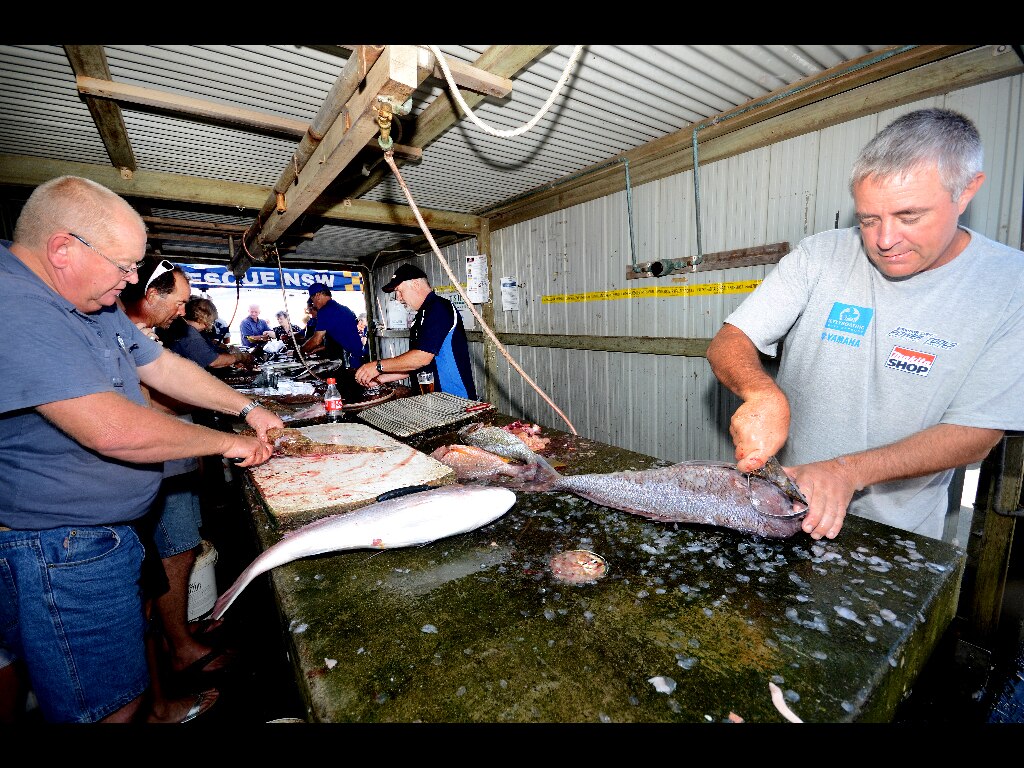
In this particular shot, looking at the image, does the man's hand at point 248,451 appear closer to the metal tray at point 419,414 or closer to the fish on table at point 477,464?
the metal tray at point 419,414

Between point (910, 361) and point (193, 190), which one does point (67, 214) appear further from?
point (193, 190)

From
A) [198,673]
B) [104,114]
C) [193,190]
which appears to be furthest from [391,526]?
[193,190]

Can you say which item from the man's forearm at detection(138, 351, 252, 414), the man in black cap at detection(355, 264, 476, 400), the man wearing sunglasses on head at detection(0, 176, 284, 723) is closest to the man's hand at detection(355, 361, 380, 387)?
the man in black cap at detection(355, 264, 476, 400)

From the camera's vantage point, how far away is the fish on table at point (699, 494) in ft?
4.64

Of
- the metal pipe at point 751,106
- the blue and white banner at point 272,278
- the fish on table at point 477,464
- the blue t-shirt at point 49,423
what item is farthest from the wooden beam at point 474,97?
the blue and white banner at point 272,278

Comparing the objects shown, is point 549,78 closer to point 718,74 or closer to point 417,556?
point 718,74

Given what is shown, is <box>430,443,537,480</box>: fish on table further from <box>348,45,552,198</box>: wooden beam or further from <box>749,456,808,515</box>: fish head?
<box>348,45,552,198</box>: wooden beam

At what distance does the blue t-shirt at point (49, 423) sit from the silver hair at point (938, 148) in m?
3.24

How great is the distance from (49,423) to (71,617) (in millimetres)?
801

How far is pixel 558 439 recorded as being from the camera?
2615mm

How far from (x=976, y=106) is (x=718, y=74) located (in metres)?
1.66

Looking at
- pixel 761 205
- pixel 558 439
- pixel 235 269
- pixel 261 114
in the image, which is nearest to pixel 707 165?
pixel 761 205

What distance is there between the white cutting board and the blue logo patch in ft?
6.66

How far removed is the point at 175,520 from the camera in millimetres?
2875
